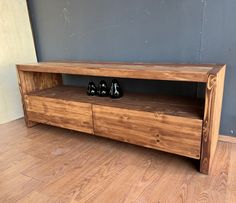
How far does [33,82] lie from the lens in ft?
6.30

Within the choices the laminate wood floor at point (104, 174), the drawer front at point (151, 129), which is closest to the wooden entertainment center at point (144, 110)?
the drawer front at point (151, 129)

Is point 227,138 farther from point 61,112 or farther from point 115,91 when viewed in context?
point 61,112

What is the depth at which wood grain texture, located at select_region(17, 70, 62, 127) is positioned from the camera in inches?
72.8

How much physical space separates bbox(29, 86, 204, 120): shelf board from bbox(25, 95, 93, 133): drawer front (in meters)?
0.04

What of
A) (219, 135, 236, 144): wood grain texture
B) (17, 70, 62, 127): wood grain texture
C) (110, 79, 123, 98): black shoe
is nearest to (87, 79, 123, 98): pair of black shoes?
(110, 79, 123, 98): black shoe

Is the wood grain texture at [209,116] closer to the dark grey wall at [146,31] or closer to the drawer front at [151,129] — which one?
the drawer front at [151,129]

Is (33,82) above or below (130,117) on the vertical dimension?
above

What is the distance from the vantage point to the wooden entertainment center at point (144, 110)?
A: 113 centimetres

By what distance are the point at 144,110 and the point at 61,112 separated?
0.72 metres

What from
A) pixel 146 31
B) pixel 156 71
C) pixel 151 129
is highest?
pixel 146 31

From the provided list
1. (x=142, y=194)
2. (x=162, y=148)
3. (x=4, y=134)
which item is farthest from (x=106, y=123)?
(x=4, y=134)

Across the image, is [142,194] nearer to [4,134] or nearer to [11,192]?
[11,192]

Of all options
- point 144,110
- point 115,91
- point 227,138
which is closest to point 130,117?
point 144,110

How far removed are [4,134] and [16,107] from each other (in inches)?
16.5
